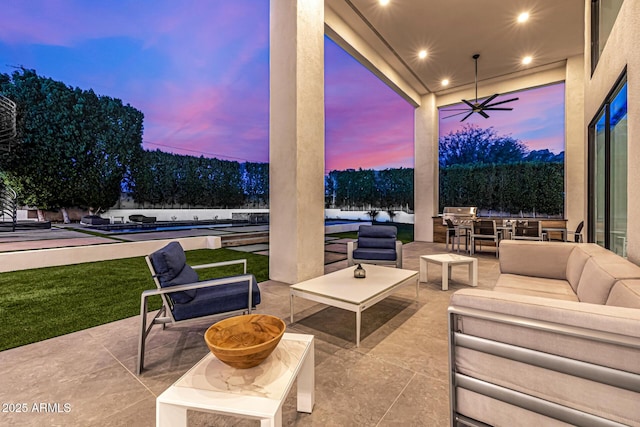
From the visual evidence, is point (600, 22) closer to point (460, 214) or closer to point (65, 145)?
point (460, 214)

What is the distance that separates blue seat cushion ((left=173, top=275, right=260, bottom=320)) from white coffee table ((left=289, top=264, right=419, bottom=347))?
1.79 ft

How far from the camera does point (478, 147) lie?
1100 centimetres

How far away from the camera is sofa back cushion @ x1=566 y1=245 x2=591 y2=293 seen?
8.11ft

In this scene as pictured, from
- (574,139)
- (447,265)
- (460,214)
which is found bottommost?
(447,265)

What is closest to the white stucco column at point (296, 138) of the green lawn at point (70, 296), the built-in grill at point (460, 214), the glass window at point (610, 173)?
the green lawn at point (70, 296)

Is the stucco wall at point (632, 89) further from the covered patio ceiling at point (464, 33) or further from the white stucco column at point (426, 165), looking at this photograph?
the white stucco column at point (426, 165)

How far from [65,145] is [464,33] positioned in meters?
Answer: 8.08

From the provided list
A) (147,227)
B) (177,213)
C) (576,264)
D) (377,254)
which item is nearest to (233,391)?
(576,264)

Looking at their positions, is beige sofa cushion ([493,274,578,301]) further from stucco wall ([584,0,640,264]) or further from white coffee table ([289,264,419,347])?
white coffee table ([289,264,419,347])

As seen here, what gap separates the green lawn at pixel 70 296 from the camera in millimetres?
2766

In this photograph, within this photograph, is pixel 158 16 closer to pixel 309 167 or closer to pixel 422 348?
pixel 309 167

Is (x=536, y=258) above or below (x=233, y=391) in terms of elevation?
above

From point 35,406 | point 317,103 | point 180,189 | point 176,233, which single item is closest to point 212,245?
point 176,233

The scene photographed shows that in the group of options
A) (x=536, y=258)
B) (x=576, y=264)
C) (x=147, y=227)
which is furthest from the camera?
(x=147, y=227)
